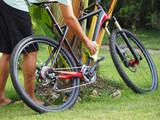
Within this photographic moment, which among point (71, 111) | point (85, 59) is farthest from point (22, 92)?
point (85, 59)

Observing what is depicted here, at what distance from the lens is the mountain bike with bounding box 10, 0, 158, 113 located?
2.72m

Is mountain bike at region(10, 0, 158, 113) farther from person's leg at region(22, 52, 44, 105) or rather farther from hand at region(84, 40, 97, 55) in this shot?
hand at region(84, 40, 97, 55)

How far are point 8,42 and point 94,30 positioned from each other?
101 centimetres

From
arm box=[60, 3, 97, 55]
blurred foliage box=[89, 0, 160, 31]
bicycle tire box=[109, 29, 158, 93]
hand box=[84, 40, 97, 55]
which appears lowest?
blurred foliage box=[89, 0, 160, 31]

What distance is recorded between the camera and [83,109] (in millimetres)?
2912

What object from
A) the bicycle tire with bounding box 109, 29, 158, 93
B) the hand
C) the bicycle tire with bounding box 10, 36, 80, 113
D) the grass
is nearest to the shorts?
the bicycle tire with bounding box 10, 36, 80, 113

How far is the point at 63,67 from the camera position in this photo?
12.0 ft

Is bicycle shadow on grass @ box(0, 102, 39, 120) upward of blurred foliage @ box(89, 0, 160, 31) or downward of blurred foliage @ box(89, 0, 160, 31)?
upward

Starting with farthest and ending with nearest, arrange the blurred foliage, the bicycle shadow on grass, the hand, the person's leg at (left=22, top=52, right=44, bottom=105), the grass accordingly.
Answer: the blurred foliage
the hand
the person's leg at (left=22, top=52, right=44, bottom=105)
the bicycle shadow on grass
the grass

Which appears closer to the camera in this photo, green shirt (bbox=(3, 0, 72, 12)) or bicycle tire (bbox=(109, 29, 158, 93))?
green shirt (bbox=(3, 0, 72, 12))

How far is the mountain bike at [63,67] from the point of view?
272 cm

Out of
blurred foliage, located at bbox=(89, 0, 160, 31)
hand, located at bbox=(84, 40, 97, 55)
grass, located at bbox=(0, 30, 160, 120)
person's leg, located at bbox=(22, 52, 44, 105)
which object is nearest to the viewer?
grass, located at bbox=(0, 30, 160, 120)

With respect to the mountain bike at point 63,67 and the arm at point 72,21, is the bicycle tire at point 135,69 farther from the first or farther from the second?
the arm at point 72,21

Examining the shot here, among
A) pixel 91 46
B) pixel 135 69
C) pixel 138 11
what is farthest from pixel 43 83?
pixel 138 11
